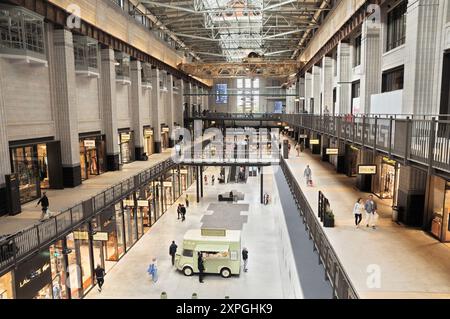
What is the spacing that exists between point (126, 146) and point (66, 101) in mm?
Answer: 11029

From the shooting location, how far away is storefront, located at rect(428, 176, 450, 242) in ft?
33.6

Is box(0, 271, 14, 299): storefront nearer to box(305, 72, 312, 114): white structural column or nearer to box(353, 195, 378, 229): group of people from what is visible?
box(353, 195, 378, 229): group of people

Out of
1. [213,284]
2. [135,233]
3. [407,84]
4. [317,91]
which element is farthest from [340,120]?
[317,91]

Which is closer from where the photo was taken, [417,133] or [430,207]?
[417,133]

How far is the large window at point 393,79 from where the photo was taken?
49.8ft

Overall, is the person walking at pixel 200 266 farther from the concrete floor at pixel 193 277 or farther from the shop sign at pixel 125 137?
the shop sign at pixel 125 137

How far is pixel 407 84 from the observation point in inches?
501

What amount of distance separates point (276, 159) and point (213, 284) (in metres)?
17.1

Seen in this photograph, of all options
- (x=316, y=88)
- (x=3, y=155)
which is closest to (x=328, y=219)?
(x=3, y=155)

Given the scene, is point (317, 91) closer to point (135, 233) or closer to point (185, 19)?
point (185, 19)

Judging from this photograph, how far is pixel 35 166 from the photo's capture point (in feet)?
55.7

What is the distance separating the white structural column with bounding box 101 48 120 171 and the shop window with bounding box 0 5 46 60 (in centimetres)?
807

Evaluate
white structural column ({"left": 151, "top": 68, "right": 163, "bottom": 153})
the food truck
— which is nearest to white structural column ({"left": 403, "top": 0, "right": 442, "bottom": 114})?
the food truck

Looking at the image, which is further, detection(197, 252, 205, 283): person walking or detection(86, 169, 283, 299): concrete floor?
detection(197, 252, 205, 283): person walking
